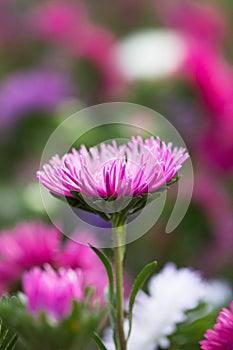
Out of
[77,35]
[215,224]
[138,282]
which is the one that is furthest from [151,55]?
[138,282]

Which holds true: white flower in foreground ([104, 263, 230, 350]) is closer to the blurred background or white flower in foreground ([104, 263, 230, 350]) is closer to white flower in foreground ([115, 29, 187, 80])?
the blurred background

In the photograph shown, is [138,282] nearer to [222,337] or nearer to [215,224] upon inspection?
[222,337]

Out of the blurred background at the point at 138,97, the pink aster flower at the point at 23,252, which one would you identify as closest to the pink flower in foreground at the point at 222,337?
the pink aster flower at the point at 23,252

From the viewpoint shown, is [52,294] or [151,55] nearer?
[52,294]

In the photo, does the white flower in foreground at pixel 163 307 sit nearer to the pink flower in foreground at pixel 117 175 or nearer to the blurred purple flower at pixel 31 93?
the pink flower in foreground at pixel 117 175

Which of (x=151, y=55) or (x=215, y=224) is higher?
(x=151, y=55)

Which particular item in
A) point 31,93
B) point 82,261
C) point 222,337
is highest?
point 31,93

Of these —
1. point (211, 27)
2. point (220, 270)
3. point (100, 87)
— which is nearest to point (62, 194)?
point (220, 270)
